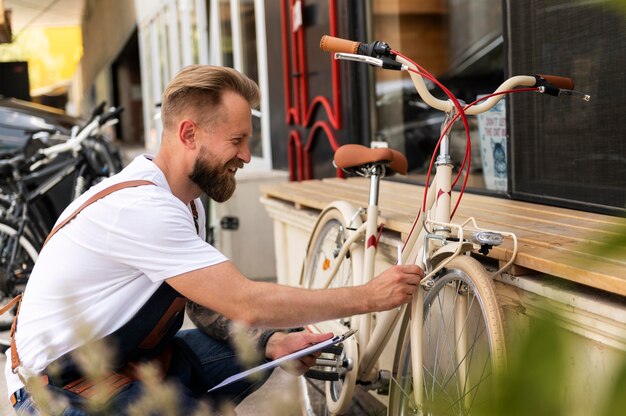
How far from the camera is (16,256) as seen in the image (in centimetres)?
546

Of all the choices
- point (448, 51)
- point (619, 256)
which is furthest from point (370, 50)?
Result: point (448, 51)

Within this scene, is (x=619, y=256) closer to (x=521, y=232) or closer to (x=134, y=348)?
(x=134, y=348)

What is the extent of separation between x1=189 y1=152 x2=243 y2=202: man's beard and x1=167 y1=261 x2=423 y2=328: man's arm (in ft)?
1.05

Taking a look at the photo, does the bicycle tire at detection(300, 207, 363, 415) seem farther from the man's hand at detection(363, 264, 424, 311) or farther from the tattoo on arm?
the man's hand at detection(363, 264, 424, 311)

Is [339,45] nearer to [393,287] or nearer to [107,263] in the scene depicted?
[393,287]

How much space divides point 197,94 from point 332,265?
1.32m

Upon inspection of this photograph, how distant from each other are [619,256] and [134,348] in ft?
6.84

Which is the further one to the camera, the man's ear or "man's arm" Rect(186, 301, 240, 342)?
"man's arm" Rect(186, 301, 240, 342)

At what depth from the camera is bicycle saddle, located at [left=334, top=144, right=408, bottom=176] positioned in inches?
123

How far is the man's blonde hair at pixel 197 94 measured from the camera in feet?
7.93

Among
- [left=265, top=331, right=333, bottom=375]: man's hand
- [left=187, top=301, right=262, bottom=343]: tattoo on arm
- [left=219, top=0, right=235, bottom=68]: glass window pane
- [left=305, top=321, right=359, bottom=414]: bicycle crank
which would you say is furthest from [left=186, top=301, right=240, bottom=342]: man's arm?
[left=219, top=0, right=235, bottom=68]: glass window pane

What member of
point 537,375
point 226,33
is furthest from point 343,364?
point 226,33

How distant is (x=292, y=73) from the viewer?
699cm

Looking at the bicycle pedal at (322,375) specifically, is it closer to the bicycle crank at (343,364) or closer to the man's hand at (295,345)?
the bicycle crank at (343,364)
